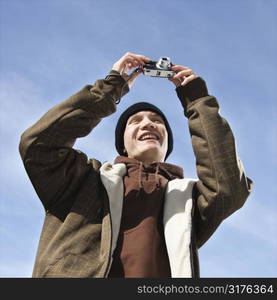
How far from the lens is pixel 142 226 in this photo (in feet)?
14.1

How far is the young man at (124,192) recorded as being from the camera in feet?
13.5

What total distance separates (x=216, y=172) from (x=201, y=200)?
13.2 inches

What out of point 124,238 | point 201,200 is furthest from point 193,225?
point 124,238

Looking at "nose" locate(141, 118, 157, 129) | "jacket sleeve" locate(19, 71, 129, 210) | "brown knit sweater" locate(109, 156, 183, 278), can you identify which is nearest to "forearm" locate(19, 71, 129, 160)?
"jacket sleeve" locate(19, 71, 129, 210)

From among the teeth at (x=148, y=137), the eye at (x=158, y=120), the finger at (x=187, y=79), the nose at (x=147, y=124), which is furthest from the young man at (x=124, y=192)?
the eye at (x=158, y=120)

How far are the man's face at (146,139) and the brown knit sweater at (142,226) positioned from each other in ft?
0.35

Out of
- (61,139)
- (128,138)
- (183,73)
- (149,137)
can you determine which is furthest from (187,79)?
(61,139)

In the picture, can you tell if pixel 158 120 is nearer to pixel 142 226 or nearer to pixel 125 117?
pixel 125 117

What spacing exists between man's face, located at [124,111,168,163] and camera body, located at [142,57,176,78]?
1.68ft

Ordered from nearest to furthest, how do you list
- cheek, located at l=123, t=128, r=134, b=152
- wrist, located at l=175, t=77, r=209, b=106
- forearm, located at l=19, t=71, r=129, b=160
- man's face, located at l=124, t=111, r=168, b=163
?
forearm, located at l=19, t=71, r=129, b=160 → wrist, located at l=175, t=77, r=209, b=106 → man's face, located at l=124, t=111, r=168, b=163 → cheek, located at l=123, t=128, r=134, b=152

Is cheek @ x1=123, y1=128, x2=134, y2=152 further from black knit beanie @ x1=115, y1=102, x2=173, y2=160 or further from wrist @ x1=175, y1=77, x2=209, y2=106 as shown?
wrist @ x1=175, y1=77, x2=209, y2=106

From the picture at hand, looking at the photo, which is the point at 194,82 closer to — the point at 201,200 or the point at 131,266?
the point at 201,200

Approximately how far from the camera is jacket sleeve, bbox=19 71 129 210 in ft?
14.5

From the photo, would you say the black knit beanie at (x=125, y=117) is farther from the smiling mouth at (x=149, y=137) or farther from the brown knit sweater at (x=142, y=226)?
the brown knit sweater at (x=142, y=226)
